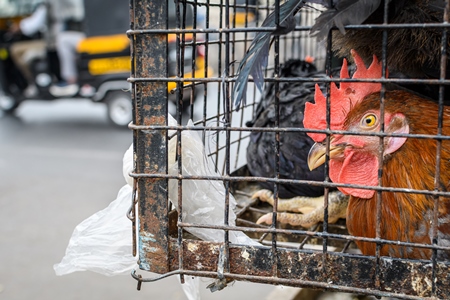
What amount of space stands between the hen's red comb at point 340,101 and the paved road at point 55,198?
620 mm

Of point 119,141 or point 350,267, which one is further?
point 119,141

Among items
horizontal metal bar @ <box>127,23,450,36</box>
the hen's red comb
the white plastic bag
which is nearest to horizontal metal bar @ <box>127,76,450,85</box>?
horizontal metal bar @ <box>127,23,450,36</box>

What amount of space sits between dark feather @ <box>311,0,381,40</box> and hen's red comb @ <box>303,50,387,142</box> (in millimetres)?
351

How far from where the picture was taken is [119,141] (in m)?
7.72

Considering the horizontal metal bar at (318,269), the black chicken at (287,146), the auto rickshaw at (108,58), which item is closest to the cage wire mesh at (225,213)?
the horizontal metal bar at (318,269)

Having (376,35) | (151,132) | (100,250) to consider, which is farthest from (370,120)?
(100,250)

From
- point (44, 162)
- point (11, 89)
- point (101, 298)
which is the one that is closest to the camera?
point (101, 298)

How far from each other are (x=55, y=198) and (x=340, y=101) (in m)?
4.56

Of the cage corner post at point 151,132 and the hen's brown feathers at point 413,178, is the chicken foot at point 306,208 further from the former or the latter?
the cage corner post at point 151,132

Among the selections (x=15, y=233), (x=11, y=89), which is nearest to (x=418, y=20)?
(x=15, y=233)

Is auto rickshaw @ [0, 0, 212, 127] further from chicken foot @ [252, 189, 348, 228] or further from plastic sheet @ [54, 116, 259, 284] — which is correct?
plastic sheet @ [54, 116, 259, 284]

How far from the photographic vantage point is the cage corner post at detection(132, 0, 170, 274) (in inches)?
50.3

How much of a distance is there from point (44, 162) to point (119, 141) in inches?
46.9

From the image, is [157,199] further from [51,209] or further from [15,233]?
[51,209]
